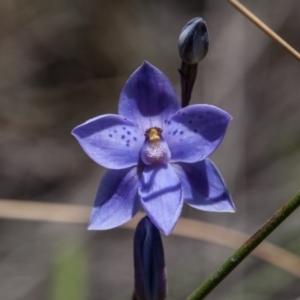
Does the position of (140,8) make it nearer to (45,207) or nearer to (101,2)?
(101,2)

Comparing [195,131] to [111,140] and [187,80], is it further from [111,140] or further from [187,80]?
[111,140]

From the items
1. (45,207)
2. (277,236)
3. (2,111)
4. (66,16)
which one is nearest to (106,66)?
(66,16)

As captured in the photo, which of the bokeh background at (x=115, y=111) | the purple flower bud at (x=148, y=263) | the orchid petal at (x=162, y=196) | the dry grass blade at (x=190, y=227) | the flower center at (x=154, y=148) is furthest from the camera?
the bokeh background at (x=115, y=111)

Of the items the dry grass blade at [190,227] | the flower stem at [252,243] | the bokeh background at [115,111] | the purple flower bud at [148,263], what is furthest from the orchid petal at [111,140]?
the bokeh background at [115,111]

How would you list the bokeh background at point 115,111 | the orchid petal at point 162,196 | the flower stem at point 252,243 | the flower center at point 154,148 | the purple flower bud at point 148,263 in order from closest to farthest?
the flower stem at point 252,243, the orchid petal at point 162,196, the purple flower bud at point 148,263, the flower center at point 154,148, the bokeh background at point 115,111

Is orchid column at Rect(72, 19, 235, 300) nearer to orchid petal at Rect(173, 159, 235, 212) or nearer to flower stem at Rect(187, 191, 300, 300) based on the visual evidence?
orchid petal at Rect(173, 159, 235, 212)

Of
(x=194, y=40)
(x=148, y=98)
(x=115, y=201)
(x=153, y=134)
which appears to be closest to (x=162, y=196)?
(x=115, y=201)

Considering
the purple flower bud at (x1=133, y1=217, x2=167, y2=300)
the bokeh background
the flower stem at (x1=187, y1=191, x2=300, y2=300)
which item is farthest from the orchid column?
the bokeh background

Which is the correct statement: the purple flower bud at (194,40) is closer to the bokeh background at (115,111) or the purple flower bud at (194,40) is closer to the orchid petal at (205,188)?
the orchid petal at (205,188)
